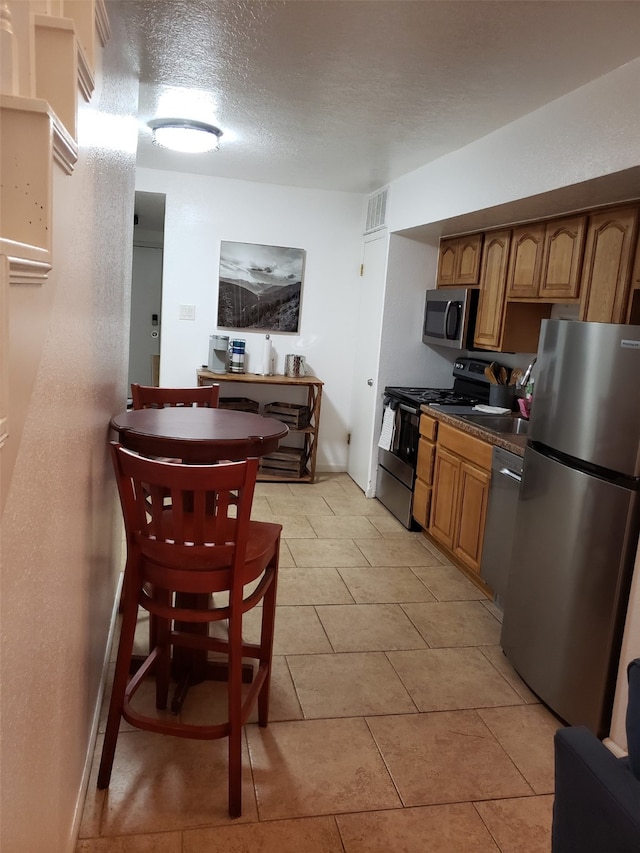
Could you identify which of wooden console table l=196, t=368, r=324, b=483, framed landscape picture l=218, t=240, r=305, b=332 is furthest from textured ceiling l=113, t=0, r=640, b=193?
wooden console table l=196, t=368, r=324, b=483

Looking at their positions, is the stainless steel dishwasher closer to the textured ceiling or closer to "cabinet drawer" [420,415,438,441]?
"cabinet drawer" [420,415,438,441]

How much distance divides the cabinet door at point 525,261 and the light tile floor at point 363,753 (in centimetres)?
172

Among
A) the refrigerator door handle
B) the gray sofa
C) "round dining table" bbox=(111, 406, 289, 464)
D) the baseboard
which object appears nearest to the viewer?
the gray sofa

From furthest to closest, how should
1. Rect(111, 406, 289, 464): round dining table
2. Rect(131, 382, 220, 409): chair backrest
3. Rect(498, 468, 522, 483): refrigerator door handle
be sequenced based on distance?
1. Rect(498, 468, 522, 483): refrigerator door handle
2. Rect(131, 382, 220, 409): chair backrest
3. Rect(111, 406, 289, 464): round dining table

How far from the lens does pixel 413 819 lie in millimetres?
1878

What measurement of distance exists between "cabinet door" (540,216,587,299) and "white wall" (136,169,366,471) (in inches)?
91.3

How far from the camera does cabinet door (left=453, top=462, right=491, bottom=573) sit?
337 cm

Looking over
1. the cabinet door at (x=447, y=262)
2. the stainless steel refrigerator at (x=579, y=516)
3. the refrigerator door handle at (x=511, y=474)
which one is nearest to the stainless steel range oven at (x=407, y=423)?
the cabinet door at (x=447, y=262)

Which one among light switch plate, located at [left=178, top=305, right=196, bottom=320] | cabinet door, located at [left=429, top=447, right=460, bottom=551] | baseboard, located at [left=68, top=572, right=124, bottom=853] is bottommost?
baseboard, located at [left=68, top=572, right=124, bottom=853]

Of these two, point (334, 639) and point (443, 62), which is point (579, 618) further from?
point (443, 62)

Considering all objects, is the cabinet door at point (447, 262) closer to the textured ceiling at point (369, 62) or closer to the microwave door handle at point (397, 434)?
the textured ceiling at point (369, 62)

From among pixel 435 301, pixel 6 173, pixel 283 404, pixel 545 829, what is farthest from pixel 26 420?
pixel 283 404

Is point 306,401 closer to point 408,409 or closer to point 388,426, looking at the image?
point 388,426

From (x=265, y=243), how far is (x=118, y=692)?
159 inches
